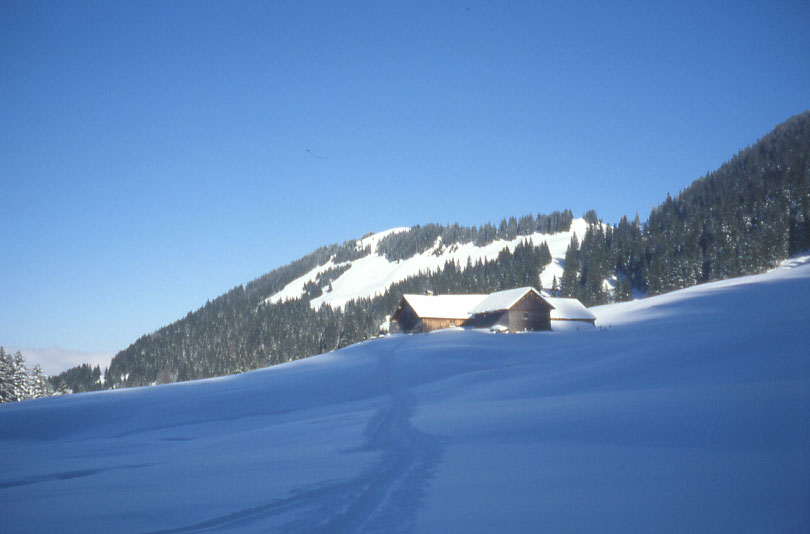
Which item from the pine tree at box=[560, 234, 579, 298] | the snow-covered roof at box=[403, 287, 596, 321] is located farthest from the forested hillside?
the snow-covered roof at box=[403, 287, 596, 321]

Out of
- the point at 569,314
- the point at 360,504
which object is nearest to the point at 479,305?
the point at 569,314

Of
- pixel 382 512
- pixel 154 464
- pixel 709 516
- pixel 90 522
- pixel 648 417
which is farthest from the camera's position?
pixel 154 464

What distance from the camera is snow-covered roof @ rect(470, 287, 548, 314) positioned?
54250mm

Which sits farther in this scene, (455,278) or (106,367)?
(106,367)

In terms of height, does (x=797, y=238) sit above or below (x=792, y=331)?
above

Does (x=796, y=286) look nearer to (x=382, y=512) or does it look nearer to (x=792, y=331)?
(x=792, y=331)

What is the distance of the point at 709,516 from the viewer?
5227mm

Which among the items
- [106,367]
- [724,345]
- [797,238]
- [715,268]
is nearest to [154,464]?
[724,345]

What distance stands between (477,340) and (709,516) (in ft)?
111

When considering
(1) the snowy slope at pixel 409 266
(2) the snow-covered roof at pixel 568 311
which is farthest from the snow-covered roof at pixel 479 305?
(1) the snowy slope at pixel 409 266

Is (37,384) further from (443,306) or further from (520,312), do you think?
(520,312)

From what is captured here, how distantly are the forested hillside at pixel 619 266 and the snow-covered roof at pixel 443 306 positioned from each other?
29.5m

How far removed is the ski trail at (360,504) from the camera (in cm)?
604

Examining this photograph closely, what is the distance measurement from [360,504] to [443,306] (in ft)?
186
